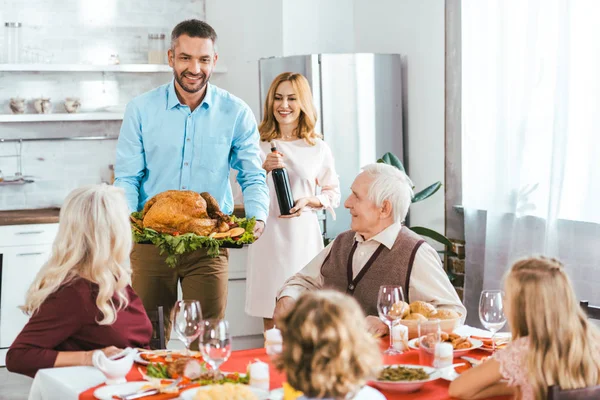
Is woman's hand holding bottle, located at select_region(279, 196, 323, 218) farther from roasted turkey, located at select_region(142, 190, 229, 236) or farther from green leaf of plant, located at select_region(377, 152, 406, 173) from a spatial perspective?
roasted turkey, located at select_region(142, 190, 229, 236)

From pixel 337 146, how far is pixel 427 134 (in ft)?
1.74

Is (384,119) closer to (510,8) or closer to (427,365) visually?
(510,8)

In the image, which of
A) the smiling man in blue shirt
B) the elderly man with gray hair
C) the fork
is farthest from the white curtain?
the fork

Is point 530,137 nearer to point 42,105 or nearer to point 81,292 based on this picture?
point 81,292

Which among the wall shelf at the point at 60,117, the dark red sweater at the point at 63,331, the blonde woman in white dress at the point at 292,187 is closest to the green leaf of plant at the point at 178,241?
the dark red sweater at the point at 63,331

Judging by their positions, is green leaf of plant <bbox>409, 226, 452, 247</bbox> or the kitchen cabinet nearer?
green leaf of plant <bbox>409, 226, 452, 247</bbox>

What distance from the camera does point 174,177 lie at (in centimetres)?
329

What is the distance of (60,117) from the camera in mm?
5473

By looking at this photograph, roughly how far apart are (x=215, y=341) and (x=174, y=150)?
148cm

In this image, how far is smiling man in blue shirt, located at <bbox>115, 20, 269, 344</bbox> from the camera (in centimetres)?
320

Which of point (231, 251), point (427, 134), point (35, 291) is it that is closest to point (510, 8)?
point (427, 134)

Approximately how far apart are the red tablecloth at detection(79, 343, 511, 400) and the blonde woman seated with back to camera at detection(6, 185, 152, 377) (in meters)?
0.19

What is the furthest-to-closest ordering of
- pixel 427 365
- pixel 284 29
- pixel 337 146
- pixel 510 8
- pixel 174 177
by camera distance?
pixel 284 29 → pixel 337 146 → pixel 510 8 → pixel 174 177 → pixel 427 365

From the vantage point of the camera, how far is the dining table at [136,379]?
1.95 meters
